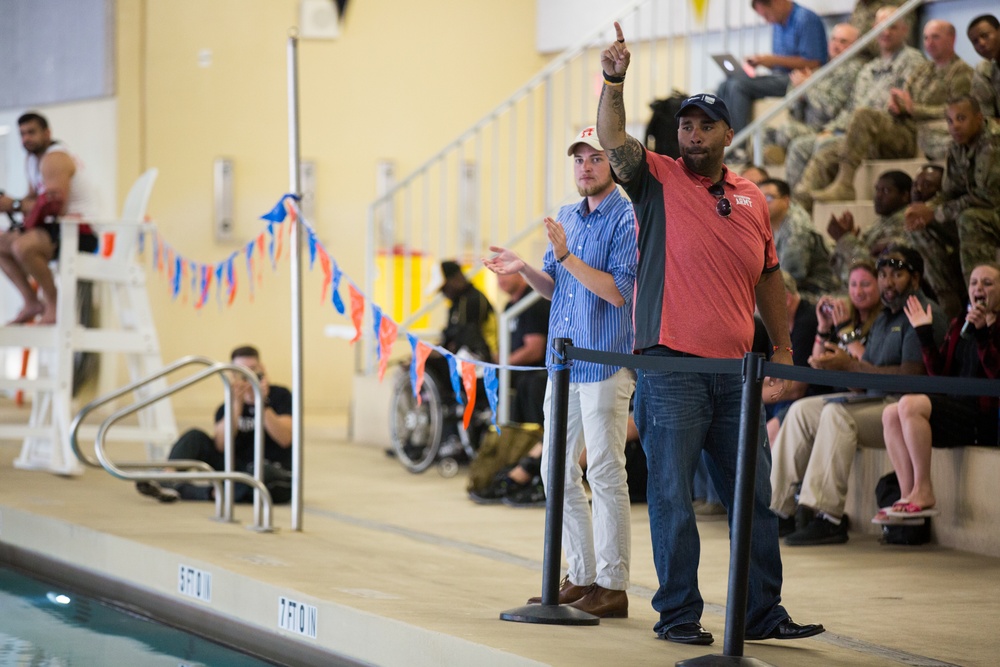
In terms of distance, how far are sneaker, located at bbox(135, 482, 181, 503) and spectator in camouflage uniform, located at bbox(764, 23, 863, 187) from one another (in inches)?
160

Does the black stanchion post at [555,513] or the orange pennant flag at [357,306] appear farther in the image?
the orange pennant flag at [357,306]

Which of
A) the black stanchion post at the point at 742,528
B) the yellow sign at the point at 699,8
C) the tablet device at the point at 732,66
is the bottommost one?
the black stanchion post at the point at 742,528

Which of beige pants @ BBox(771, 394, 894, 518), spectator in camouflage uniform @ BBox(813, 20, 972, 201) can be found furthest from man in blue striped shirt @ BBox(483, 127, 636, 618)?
spectator in camouflage uniform @ BBox(813, 20, 972, 201)

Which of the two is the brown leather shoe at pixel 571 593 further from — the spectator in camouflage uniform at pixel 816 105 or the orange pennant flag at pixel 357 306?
the spectator in camouflage uniform at pixel 816 105

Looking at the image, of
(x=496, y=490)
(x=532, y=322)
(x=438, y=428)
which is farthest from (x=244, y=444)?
(x=532, y=322)

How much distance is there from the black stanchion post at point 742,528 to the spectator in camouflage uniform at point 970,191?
3690 millimetres

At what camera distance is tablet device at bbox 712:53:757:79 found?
842cm

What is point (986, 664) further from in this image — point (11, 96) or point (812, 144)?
point (11, 96)

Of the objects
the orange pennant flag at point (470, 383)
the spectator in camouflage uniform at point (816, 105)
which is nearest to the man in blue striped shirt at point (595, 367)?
the orange pennant flag at point (470, 383)

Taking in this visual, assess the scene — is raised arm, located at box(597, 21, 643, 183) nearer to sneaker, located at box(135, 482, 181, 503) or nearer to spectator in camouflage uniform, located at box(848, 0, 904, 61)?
sneaker, located at box(135, 482, 181, 503)

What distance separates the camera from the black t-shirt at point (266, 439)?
747 centimetres

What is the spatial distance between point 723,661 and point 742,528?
0.32m

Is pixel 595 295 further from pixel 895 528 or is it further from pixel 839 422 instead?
pixel 895 528

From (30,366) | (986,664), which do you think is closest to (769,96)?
(986,664)
